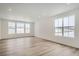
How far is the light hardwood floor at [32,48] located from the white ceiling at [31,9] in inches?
24.2

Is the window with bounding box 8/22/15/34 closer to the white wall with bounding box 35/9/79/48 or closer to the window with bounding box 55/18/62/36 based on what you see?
the white wall with bounding box 35/9/79/48

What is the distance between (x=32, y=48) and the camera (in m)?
2.28

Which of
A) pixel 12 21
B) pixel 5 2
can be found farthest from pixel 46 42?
pixel 5 2

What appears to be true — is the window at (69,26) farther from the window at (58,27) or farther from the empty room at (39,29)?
the window at (58,27)

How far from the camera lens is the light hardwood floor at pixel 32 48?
86.3 inches

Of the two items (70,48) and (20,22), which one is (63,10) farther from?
(20,22)

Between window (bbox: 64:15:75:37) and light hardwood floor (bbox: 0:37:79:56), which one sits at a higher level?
window (bbox: 64:15:75:37)

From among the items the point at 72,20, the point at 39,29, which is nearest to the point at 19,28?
the point at 39,29

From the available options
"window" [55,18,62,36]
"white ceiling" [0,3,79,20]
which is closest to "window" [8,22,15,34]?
"white ceiling" [0,3,79,20]

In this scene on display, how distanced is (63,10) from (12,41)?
1.47 metres

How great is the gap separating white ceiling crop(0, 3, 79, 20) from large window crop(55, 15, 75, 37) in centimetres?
22

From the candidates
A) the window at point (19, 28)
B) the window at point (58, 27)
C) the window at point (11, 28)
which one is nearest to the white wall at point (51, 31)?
the window at point (58, 27)

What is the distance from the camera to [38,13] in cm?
228

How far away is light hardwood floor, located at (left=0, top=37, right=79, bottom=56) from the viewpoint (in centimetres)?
219
